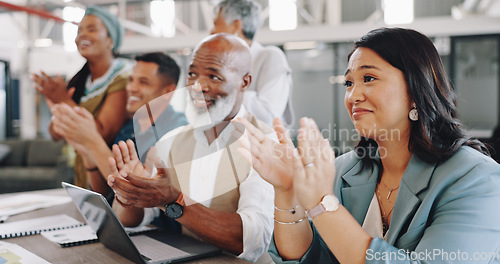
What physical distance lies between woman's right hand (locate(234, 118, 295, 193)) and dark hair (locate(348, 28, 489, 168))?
1.19 ft

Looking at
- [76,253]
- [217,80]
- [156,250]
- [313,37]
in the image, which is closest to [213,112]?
[217,80]

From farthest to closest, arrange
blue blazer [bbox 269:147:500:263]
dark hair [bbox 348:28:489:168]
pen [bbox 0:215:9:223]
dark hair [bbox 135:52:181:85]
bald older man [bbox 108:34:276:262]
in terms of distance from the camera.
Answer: dark hair [bbox 135:52:181:85] < pen [bbox 0:215:9:223] < bald older man [bbox 108:34:276:262] < dark hair [bbox 348:28:489:168] < blue blazer [bbox 269:147:500:263]

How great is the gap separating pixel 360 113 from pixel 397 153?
0.21m

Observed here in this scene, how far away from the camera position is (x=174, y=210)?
130 cm

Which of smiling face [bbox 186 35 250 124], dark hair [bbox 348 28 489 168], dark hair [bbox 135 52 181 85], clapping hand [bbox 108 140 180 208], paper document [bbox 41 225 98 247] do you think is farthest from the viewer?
dark hair [bbox 135 52 181 85]

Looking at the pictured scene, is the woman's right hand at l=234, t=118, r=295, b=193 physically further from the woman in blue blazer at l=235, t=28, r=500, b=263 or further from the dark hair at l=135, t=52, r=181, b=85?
the dark hair at l=135, t=52, r=181, b=85

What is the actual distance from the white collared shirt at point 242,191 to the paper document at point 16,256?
43 centimetres

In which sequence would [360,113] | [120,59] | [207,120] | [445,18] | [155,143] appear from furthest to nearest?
[445,18] → [120,59] → [207,120] → [155,143] → [360,113]

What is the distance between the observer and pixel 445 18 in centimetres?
684

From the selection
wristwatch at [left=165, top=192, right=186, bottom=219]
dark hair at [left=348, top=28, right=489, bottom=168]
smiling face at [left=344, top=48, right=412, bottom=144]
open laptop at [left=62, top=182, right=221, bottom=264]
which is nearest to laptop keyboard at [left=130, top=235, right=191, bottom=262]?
open laptop at [left=62, top=182, right=221, bottom=264]

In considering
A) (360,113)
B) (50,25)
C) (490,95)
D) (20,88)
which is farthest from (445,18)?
(20,88)

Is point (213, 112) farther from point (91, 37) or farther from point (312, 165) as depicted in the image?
point (91, 37)

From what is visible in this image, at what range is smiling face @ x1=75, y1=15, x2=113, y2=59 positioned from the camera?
2.03m

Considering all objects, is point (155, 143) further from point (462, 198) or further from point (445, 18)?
point (445, 18)
